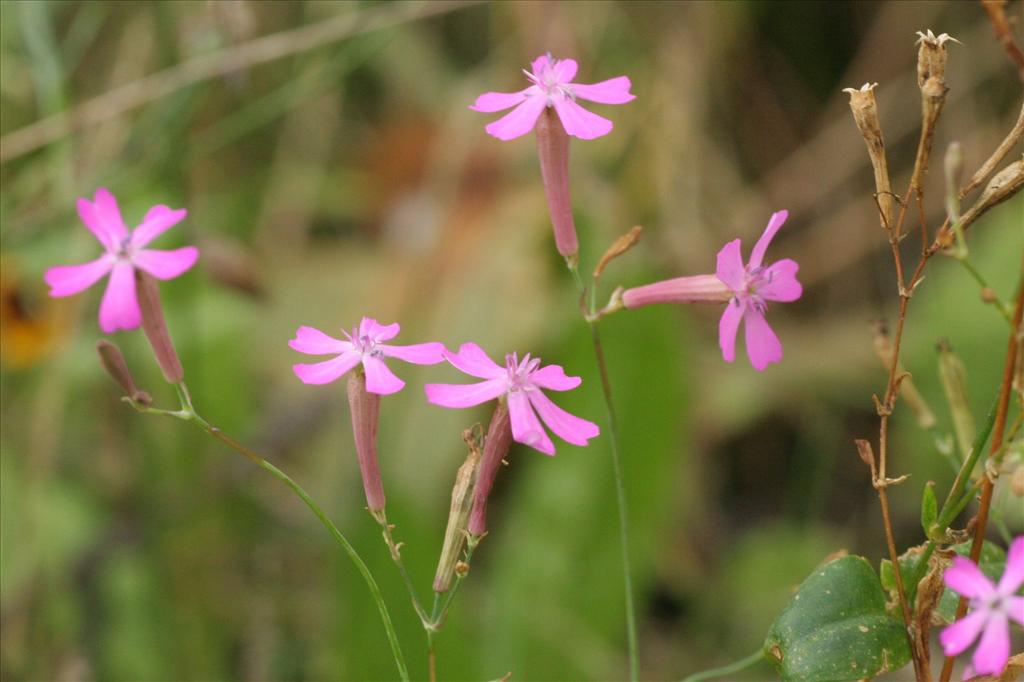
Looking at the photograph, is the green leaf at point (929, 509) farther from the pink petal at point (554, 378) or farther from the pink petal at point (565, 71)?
the pink petal at point (565, 71)

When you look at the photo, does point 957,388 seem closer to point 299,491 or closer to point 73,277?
point 299,491

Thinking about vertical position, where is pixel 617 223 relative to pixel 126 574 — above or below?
above

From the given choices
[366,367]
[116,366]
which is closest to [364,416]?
[366,367]

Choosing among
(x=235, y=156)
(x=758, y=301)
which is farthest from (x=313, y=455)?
(x=758, y=301)

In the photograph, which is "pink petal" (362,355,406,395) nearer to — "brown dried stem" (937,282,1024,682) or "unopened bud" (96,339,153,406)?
"unopened bud" (96,339,153,406)

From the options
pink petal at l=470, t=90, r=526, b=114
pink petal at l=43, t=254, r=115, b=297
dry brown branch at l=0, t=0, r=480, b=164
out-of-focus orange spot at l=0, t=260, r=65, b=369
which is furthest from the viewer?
out-of-focus orange spot at l=0, t=260, r=65, b=369

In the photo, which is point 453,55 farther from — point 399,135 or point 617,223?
point 617,223

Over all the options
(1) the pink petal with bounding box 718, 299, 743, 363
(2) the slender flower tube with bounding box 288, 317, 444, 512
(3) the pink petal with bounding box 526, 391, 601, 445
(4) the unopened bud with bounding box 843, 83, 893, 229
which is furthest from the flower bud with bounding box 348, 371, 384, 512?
(4) the unopened bud with bounding box 843, 83, 893, 229
